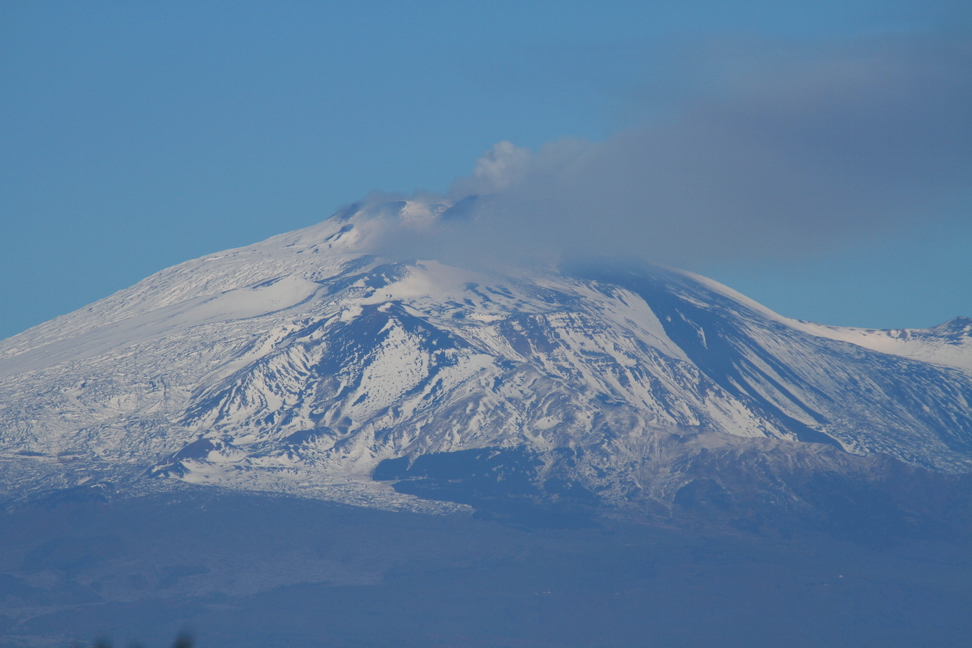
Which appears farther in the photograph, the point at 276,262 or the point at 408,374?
the point at 276,262

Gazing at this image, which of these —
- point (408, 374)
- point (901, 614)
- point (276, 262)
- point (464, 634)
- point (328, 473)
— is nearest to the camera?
point (464, 634)

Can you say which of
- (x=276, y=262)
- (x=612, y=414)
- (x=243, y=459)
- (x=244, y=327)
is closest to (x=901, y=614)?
(x=612, y=414)

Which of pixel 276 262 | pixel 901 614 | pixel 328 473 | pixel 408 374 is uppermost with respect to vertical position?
pixel 276 262

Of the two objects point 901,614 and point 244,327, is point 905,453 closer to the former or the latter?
point 901,614

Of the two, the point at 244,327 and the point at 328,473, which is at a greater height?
the point at 244,327

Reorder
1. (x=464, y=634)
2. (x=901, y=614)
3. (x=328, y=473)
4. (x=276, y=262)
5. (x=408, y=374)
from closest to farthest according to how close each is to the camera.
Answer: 1. (x=464, y=634)
2. (x=901, y=614)
3. (x=328, y=473)
4. (x=408, y=374)
5. (x=276, y=262)

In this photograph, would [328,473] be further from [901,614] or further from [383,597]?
[901,614]
